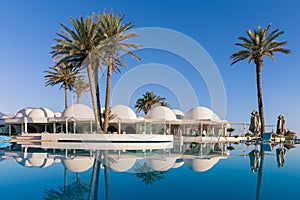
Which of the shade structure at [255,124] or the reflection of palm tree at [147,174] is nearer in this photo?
the reflection of palm tree at [147,174]

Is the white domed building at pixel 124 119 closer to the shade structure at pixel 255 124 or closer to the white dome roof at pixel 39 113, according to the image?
the white dome roof at pixel 39 113

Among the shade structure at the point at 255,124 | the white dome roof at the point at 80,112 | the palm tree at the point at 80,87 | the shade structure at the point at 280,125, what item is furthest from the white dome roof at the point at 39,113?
the shade structure at the point at 280,125

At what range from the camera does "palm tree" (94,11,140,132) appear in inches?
913

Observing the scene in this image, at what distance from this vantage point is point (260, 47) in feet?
82.5

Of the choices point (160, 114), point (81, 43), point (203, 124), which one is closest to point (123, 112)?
point (160, 114)

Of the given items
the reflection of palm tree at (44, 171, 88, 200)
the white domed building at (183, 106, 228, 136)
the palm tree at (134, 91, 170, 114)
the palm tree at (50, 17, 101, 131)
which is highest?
the palm tree at (50, 17, 101, 131)

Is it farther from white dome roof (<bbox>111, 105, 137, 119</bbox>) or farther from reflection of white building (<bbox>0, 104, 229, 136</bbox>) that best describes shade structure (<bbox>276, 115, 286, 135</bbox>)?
white dome roof (<bbox>111, 105, 137, 119</bbox>)

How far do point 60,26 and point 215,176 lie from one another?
20484 mm

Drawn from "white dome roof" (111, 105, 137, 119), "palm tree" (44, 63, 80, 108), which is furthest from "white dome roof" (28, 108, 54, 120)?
"white dome roof" (111, 105, 137, 119)

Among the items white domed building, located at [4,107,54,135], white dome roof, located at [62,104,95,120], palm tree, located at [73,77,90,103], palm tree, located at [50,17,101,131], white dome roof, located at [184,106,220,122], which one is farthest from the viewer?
white dome roof, located at [184,106,220,122]

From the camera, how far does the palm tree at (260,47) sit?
25.1 meters

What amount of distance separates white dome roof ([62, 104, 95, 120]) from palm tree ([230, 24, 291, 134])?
1669cm

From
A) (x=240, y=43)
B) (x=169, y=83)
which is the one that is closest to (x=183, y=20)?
(x=169, y=83)

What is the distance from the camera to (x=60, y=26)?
23.4 meters
